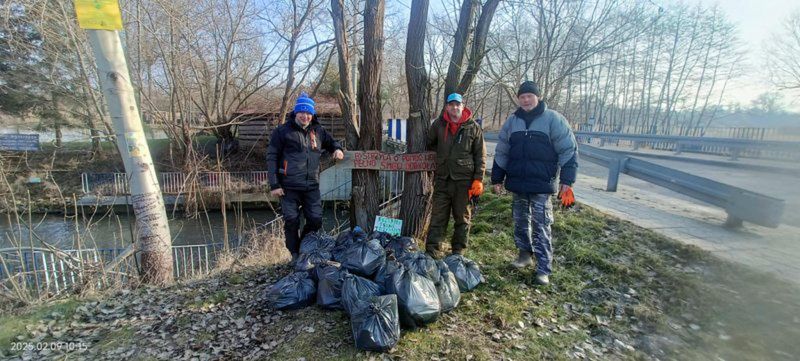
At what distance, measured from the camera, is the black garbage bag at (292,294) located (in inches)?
123

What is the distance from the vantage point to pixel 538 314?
10.3 ft

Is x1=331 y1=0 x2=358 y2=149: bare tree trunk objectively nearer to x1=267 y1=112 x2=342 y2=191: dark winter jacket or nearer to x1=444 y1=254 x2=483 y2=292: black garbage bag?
x1=267 y1=112 x2=342 y2=191: dark winter jacket

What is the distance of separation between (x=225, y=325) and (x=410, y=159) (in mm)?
2675

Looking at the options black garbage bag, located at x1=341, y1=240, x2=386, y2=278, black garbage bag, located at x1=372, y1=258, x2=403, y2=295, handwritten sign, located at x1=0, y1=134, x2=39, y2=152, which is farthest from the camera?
handwritten sign, located at x1=0, y1=134, x2=39, y2=152

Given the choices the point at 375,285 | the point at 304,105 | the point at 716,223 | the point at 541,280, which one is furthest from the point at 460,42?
the point at 716,223

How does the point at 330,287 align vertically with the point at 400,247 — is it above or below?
below

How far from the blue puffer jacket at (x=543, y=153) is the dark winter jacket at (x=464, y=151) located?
41cm

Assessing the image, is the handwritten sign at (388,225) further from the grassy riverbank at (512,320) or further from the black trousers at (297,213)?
the grassy riverbank at (512,320)

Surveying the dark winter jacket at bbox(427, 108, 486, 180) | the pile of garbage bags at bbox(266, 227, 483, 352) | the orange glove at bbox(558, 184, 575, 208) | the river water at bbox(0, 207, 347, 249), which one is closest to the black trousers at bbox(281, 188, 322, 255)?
the pile of garbage bags at bbox(266, 227, 483, 352)

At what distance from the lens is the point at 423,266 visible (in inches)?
124

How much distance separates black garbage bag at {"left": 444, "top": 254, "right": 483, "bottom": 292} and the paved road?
2.98 meters

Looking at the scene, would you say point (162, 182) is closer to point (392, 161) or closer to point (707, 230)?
point (392, 161)

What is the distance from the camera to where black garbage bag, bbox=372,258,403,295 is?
2.89 m

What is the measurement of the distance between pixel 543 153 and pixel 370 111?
2.25m
